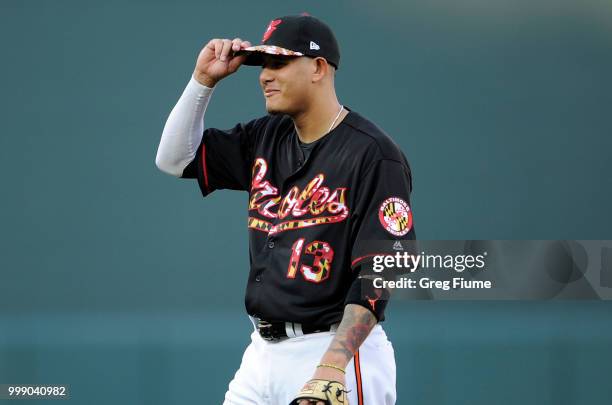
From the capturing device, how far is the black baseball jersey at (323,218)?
7.89 feet

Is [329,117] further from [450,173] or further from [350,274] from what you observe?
[450,173]

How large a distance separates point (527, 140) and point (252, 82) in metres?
1.43

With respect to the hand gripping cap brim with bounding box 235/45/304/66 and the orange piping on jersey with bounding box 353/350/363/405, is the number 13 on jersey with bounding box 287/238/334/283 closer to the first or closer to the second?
the orange piping on jersey with bounding box 353/350/363/405

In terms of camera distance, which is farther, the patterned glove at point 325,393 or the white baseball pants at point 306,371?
the white baseball pants at point 306,371

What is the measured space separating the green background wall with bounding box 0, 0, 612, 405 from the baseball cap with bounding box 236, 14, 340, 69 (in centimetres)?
255

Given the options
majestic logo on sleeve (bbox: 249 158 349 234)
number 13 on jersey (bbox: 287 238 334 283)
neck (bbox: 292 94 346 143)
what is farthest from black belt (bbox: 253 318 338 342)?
neck (bbox: 292 94 346 143)

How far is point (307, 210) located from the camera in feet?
8.21

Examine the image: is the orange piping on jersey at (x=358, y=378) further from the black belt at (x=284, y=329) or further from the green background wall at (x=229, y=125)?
the green background wall at (x=229, y=125)

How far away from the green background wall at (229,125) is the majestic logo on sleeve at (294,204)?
95.2 inches

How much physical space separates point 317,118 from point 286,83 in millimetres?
125

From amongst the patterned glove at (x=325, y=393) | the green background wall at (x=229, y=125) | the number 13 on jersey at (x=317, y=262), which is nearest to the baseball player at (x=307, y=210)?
the number 13 on jersey at (x=317, y=262)

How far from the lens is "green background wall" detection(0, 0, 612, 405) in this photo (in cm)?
505

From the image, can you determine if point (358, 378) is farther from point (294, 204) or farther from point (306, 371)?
point (294, 204)

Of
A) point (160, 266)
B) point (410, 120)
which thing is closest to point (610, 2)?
point (410, 120)
